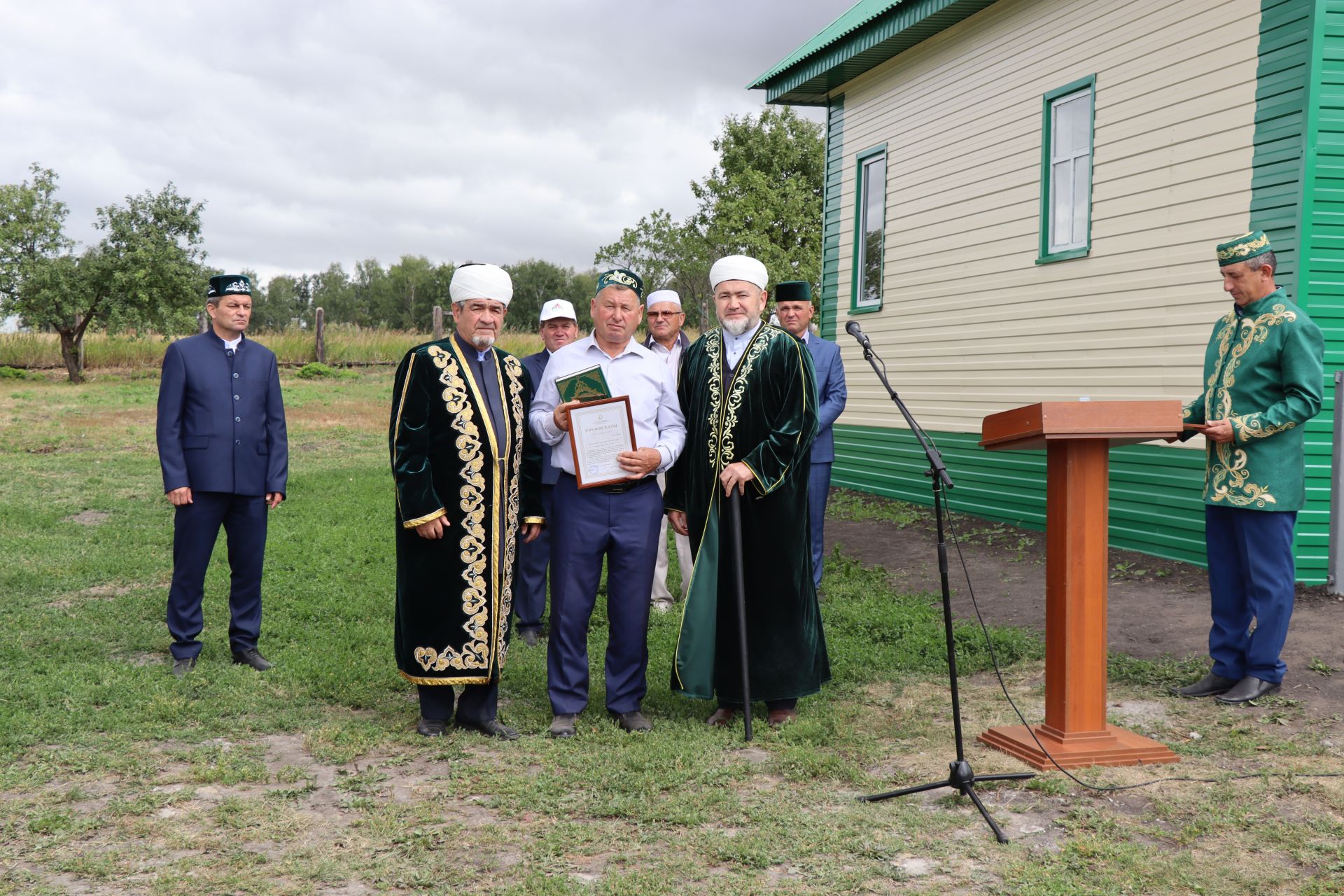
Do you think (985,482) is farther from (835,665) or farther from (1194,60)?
(835,665)

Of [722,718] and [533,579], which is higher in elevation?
[533,579]

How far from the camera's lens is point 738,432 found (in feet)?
17.0

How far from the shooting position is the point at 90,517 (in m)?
11.7

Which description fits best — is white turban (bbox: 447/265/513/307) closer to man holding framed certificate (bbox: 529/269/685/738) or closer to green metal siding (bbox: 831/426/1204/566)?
man holding framed certificate (bbox: 529/269/685/738)

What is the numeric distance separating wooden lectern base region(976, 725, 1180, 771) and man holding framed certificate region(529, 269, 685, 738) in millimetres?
1675

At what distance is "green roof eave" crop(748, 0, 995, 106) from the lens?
11.8 metres

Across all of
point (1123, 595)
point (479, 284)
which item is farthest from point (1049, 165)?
point (479, 284)

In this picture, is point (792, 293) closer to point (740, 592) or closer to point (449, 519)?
point (740, 592)

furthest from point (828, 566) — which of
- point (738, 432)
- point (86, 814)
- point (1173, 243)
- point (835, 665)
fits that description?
point (86, 814)

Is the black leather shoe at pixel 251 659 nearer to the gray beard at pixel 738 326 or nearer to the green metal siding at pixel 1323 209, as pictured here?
the gray beard at pixel 738 326

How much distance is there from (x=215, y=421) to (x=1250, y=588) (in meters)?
5.34

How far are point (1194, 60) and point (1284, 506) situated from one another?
480 centimetres

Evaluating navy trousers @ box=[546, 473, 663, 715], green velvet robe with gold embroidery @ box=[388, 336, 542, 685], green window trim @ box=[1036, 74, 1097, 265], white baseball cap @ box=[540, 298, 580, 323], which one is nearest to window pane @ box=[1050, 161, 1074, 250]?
green window trim @ box=[1036, 74, 1097, 265]

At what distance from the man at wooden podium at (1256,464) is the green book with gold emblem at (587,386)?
2.78 metres
